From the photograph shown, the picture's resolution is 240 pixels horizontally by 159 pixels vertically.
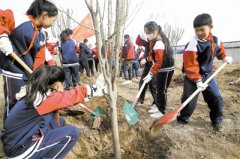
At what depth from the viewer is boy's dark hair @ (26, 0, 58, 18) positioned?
2964 millimetres

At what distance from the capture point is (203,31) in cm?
381

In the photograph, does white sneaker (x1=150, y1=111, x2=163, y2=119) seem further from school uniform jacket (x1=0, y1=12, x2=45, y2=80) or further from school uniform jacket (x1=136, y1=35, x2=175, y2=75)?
school uniform jacket (x1=0, y1=12, x2=45, y2=80)

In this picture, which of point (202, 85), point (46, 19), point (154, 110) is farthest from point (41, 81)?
point (154, 110)

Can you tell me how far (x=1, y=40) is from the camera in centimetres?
294

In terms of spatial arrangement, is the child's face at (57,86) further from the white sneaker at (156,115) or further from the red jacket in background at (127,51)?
the red jacket in background at (127,51)

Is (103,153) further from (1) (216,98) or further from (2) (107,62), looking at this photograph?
(1) (216,98)

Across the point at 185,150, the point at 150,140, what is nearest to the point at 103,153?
the point at 150,140

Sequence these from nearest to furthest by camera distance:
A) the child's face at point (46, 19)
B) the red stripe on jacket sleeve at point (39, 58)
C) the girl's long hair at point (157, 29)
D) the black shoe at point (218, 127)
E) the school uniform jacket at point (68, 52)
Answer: the child's face at point (46, 19) < the red stripe on jacket sleeve at point (39, 58) < the black shoe at point (218, 127) < the girl's long hair at point (157, 29) < the school uniform jacket at point (68, 52)

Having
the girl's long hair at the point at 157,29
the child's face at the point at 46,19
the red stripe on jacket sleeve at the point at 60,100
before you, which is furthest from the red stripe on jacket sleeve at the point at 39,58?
the girl's long hair at the point at 157,29

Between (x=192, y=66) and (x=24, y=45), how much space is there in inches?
87.1

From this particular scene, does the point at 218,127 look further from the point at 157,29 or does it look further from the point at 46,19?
the point at 46,19

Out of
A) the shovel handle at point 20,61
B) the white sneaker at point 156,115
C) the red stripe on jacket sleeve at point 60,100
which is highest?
the shovel handle at point 20,61

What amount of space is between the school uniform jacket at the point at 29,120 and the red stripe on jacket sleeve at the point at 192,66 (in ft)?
6.50

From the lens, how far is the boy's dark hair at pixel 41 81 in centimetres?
229
